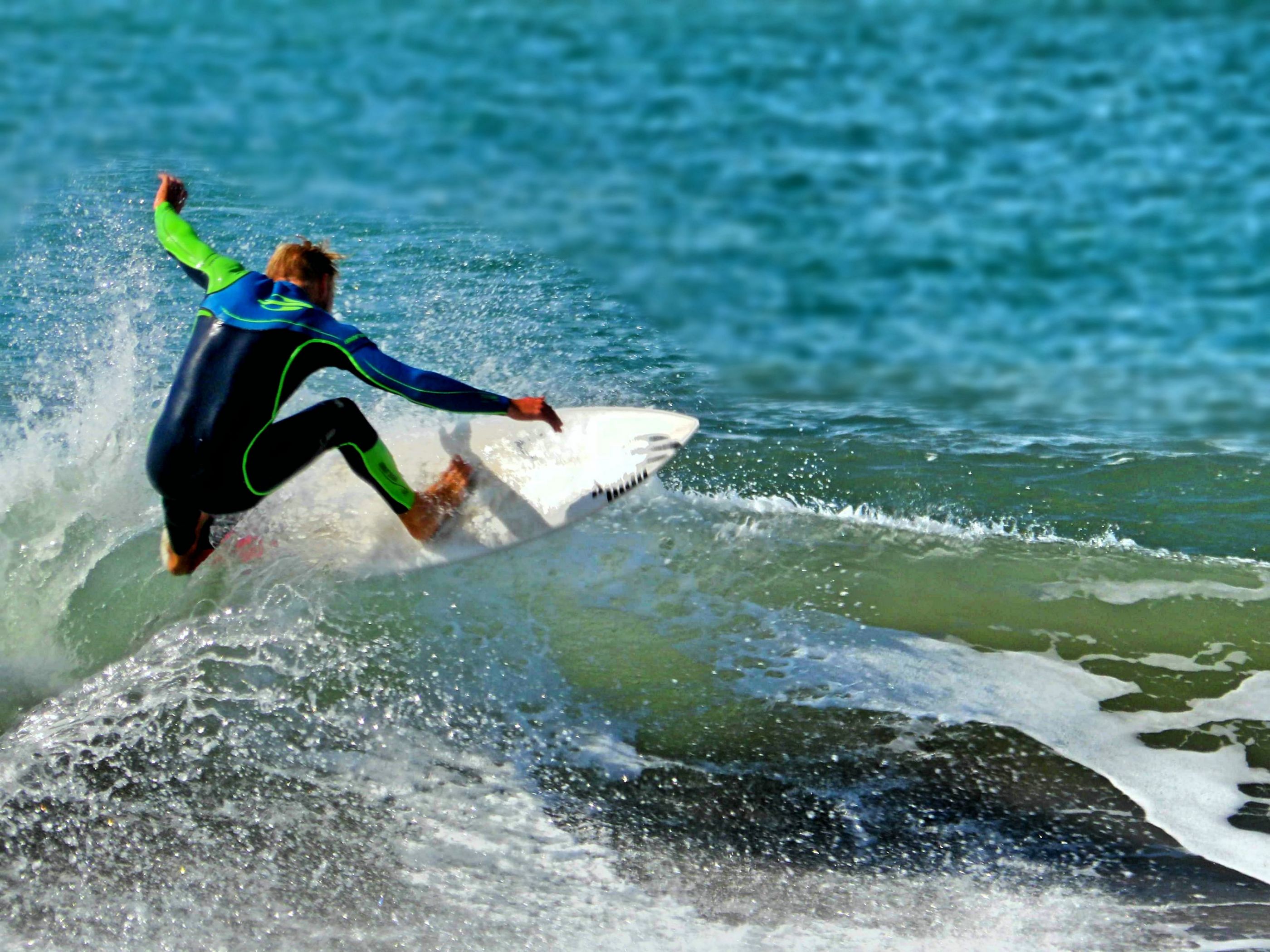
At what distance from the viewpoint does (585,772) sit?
4504 millimetres

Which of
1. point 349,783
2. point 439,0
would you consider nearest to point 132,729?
point 349,783

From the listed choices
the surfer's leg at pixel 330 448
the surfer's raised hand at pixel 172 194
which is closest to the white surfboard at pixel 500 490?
the surfer's leg at pixel 330 448

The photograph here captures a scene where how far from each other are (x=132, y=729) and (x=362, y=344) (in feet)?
5.06

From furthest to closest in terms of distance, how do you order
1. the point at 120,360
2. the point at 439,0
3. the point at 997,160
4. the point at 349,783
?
the point at 439,0, the point at 997,160, the point at 120,360, the point at 349,783

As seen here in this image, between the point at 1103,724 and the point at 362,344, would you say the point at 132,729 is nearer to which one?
the point at 362,344

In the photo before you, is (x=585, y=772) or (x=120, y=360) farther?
(x=120, y=360)

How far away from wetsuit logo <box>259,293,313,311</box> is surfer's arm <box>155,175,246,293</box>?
6.9 inches

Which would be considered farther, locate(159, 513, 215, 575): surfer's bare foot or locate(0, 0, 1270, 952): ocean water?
locate(159, 513, 215, 575): surfer's bare foot

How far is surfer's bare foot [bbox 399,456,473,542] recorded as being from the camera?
5.57 m

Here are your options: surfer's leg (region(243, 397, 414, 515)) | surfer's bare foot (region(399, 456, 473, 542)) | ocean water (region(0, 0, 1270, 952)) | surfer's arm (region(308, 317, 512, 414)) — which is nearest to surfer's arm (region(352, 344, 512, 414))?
surfer's arm (region(308, 317, 512, 414))

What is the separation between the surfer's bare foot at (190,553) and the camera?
206 inches

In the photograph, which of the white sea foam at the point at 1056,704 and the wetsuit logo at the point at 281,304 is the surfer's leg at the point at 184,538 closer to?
the wetsuit logo at the point at 281,304

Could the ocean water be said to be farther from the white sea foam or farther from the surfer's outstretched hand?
the surfer's outstretched hand

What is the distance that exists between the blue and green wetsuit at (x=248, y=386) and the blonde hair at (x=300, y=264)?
63 millimetres
